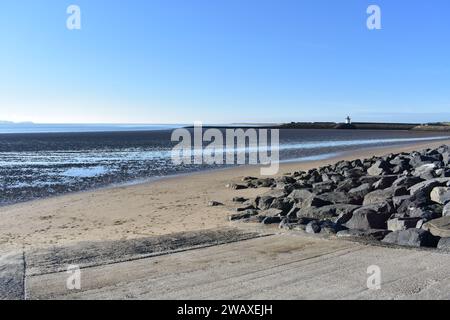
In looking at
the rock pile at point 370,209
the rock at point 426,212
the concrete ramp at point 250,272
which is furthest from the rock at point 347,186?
the concrete ramp at point 250,272

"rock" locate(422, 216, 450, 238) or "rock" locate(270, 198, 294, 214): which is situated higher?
"rock" locate(422, 216, 450, 238)

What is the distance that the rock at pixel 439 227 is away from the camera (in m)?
7.05

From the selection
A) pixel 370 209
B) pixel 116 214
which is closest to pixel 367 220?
pixel 370 209

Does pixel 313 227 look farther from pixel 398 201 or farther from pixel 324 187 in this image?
pixel 324 187

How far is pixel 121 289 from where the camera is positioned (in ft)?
17.0

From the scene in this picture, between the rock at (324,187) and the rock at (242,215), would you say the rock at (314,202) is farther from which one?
the rock at (324,187)

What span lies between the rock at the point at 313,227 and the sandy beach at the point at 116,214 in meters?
1.98

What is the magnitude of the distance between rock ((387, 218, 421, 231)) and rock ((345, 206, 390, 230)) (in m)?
0.35

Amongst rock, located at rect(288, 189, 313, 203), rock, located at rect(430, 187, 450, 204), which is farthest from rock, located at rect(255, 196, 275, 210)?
rock, located at rect(430, 187, 450, 204)

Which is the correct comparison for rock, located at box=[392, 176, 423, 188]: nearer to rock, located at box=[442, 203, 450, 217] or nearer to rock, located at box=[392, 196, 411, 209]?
rock, located at box=[392, 196, 411, 209]

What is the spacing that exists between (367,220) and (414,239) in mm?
1363

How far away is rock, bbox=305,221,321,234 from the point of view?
7.91 metres

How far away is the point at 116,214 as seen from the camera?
39.6ft
